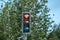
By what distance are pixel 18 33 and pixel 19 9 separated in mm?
3122

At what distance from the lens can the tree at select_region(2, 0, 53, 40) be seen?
3834 centimetres

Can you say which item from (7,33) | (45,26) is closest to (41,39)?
(45,26)

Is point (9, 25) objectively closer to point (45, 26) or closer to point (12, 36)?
point (12, 36)

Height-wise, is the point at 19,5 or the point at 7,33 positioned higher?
the point at 19,5

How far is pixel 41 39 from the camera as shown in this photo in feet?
127

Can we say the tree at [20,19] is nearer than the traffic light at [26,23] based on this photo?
No

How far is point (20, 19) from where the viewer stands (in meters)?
39.5

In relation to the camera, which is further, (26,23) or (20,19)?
(20,19)

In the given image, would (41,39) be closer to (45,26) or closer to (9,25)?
(45,26)

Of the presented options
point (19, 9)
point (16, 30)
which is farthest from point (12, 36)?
point (19, 9)

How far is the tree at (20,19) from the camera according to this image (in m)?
38.3

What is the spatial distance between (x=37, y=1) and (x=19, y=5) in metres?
2.32

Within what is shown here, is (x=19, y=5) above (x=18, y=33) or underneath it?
above

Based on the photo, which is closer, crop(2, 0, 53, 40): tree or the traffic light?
the traffic light
